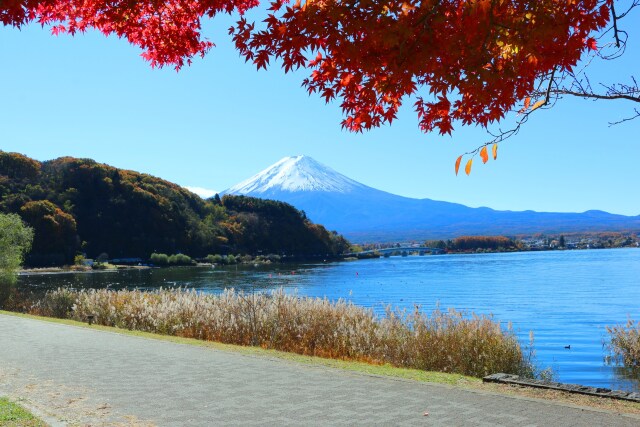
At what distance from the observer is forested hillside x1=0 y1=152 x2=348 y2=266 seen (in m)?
92.6

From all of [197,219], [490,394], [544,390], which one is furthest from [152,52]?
[197,219]

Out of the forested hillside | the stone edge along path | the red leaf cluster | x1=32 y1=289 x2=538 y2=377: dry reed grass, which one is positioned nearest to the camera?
the red leaf cluster

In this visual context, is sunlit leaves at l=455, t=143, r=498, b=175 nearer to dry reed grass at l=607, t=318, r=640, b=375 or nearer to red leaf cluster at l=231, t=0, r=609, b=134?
red leaf cluster at l=231, t=0, r=609, b=134

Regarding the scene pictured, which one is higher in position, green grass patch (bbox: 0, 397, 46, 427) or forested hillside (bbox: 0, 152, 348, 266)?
forested hillside (bbox: 0, 152, 348, 266)

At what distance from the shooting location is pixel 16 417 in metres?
6.92

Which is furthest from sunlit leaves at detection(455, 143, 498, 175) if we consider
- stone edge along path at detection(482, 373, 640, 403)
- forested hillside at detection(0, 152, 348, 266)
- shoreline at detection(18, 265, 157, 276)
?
forested hillside at detection(0, 152, 348, 266)

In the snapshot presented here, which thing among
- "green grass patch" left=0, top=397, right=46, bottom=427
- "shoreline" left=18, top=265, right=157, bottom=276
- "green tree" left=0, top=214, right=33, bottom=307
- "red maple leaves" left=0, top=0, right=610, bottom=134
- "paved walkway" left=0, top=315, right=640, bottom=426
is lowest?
"shoreline" left=18, top=265, right=157, bottom=276

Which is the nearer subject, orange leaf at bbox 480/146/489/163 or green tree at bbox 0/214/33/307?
orange leaf at bbox 480/146/489/163

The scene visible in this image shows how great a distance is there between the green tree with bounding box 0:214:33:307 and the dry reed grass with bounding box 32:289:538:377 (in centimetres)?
1253

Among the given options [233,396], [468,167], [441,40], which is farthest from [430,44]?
[233,396]

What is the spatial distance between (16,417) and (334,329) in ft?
27.3

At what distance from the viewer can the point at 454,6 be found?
→ 558 centimetres

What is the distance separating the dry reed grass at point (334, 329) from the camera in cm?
1202

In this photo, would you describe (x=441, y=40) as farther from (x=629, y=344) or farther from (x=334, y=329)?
(x=629, y=344)
